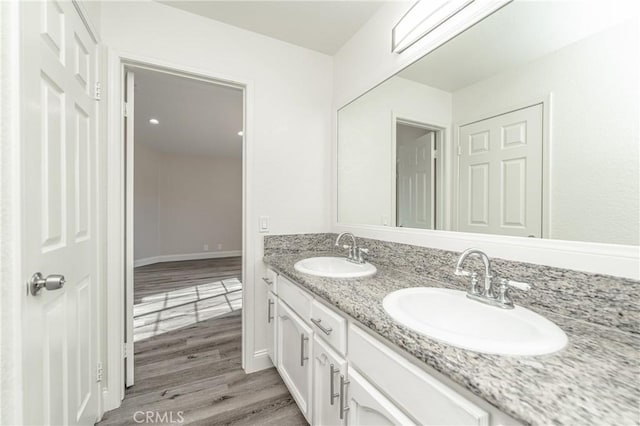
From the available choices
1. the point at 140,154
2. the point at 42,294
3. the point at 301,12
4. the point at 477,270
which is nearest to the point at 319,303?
the point at 477,270

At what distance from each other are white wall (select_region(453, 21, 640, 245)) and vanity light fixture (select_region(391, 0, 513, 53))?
321 millimetres

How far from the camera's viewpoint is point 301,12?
1584 millimetres

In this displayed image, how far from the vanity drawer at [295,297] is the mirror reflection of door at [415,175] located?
2.34 ft

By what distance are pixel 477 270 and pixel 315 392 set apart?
88 centimetres

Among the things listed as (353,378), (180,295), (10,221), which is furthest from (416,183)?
(180,295)

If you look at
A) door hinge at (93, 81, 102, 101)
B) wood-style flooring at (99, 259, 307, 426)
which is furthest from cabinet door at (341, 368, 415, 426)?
door hinge at (93, 81, 102, 101)

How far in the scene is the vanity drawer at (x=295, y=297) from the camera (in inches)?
47.3

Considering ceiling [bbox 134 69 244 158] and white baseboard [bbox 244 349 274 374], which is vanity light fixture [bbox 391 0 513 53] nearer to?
ceiling [bbox 134 69 244 158]

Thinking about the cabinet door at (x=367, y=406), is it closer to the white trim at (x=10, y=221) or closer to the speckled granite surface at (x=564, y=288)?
the speckled granite surface at (x=564, y=288)

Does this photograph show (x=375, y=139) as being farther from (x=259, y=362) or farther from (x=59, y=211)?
(x=259, y=362)

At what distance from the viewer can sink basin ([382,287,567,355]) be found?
0.58 metres

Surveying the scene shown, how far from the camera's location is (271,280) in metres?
1.68

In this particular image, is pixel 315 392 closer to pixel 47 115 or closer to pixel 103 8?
pixel 47 115

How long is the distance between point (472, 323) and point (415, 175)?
0.83 metres
